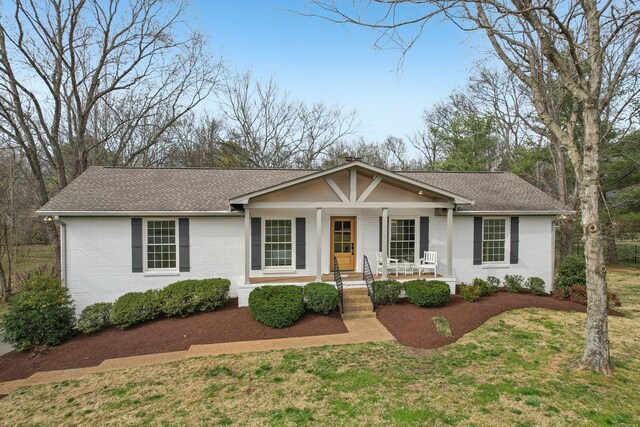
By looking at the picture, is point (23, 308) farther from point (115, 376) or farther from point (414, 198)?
point (414, 198)

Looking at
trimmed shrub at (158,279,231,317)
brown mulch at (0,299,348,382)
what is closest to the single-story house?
trimmed shrub at (158,279,231,317)

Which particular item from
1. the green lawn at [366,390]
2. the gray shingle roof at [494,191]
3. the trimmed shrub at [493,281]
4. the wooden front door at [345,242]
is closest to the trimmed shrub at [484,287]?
the trimmed shrub at [493,281]

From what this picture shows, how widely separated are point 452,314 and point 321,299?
3.82 metres

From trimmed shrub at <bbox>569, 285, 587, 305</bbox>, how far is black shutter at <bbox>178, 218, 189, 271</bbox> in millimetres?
13151

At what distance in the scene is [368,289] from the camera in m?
10.2

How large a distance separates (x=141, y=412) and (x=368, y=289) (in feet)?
22.2

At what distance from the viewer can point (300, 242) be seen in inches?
447

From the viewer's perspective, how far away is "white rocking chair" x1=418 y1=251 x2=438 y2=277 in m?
11.3

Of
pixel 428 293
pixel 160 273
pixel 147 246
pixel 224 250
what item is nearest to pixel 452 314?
pixel 428 293

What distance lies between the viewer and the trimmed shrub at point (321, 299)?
30.0 ft

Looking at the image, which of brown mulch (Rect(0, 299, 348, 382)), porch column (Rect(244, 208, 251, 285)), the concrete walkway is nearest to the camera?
the concrete walkway

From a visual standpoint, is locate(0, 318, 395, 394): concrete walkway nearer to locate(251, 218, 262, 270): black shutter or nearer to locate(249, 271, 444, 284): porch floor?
locate(249, 271, 444, 284): porch floor

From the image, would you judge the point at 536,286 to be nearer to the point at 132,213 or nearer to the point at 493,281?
the point at 493,281

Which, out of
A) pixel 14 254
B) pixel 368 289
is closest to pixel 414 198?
pixel 368 289
